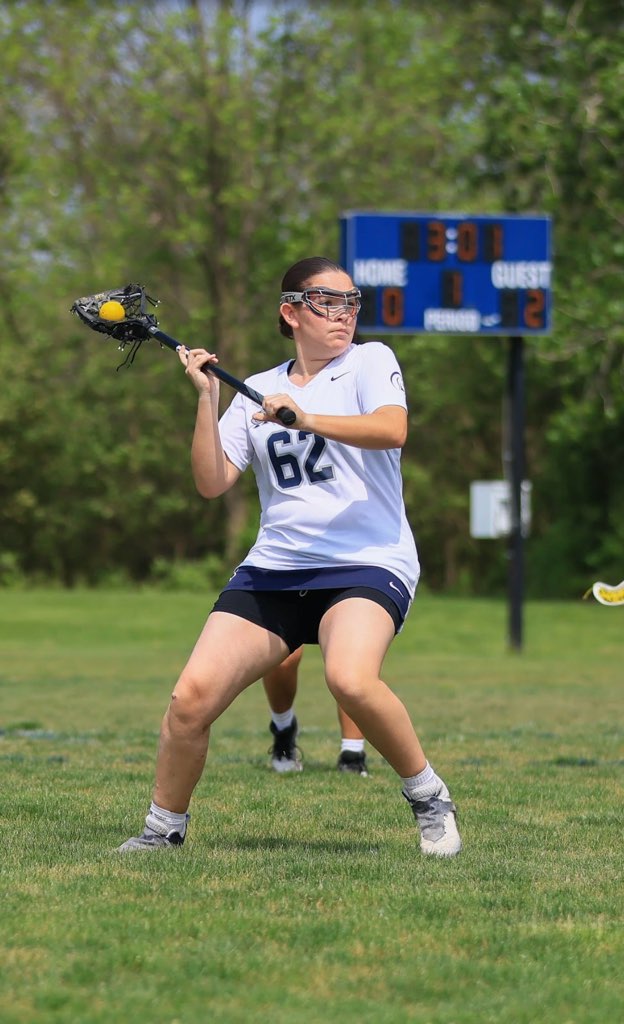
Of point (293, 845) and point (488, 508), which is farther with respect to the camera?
point (488, 508)

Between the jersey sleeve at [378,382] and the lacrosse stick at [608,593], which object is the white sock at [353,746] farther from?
the jersey sleeve at [378,382]

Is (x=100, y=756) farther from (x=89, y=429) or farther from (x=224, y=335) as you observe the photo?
(x=89, y=429)

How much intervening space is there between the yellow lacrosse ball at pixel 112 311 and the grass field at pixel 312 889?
1.90m

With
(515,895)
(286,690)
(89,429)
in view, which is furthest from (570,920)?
(89,429)

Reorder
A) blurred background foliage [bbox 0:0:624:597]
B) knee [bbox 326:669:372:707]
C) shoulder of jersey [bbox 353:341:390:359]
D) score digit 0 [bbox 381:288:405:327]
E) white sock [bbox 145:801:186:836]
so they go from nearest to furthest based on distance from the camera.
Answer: knee [bbox 326:669:372:707], white sock [bbox 145:801:186:836], shoulder of jersey [bbox 353:341:390:359], score digit 0 [bbox 381:288:405:327], blurred background foliage [bbox 0:0:624:597]

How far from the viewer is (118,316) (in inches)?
237

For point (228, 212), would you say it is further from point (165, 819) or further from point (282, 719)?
point (165, 819)

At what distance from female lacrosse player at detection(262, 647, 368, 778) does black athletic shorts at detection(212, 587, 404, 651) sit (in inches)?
93.2

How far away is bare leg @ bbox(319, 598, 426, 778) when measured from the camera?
5.52 m

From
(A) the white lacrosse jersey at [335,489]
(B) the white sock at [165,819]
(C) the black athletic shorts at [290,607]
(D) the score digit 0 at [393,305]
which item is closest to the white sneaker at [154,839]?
(B) the white sock at [165,819]

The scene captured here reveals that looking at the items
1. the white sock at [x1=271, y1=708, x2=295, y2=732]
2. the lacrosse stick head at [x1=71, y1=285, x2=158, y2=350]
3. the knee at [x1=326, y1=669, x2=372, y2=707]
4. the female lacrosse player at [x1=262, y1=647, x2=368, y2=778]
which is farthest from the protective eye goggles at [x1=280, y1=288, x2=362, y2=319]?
the white sock at [x1=271, y1=708, x2=295, y2=732]

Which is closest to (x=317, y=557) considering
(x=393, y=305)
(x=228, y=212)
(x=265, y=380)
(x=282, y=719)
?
(x=265, y=380)

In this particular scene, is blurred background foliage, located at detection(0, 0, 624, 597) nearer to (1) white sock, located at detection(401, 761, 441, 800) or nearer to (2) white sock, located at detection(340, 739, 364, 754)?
(2) white sock, located at detection(340, 739, 364, 754)

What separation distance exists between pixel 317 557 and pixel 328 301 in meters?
0.93
